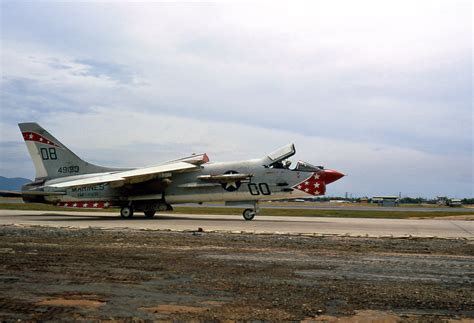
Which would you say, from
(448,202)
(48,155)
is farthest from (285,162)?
(448,202)

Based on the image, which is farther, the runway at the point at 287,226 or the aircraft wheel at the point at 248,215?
the aircraft wheel at the point at 248,215

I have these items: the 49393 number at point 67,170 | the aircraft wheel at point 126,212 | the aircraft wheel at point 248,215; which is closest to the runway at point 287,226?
the aircraft wheel at point 248,215

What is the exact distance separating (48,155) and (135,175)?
633 centimetres

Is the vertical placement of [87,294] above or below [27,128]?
below

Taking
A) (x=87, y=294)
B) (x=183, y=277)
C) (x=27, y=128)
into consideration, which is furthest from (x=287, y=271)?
(x=27, y=128)

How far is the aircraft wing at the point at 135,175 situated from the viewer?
81.3ft

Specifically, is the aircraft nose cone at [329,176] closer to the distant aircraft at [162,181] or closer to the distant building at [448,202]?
the distant aircraft at [162,181]

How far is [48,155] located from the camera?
27.8m

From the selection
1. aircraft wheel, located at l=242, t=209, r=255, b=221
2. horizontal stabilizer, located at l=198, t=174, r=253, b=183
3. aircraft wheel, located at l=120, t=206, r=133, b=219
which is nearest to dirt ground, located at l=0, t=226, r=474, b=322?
aircraft wheel, located at l=242, t=209, r=255, b=221

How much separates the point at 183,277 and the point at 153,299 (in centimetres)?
160

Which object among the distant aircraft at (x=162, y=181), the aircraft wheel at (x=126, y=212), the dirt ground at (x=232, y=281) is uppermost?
the distant aircraft at (x=162, y=181)

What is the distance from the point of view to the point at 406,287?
7254 mm

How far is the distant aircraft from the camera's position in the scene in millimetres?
25328

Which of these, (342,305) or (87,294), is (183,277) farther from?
(342,305)
